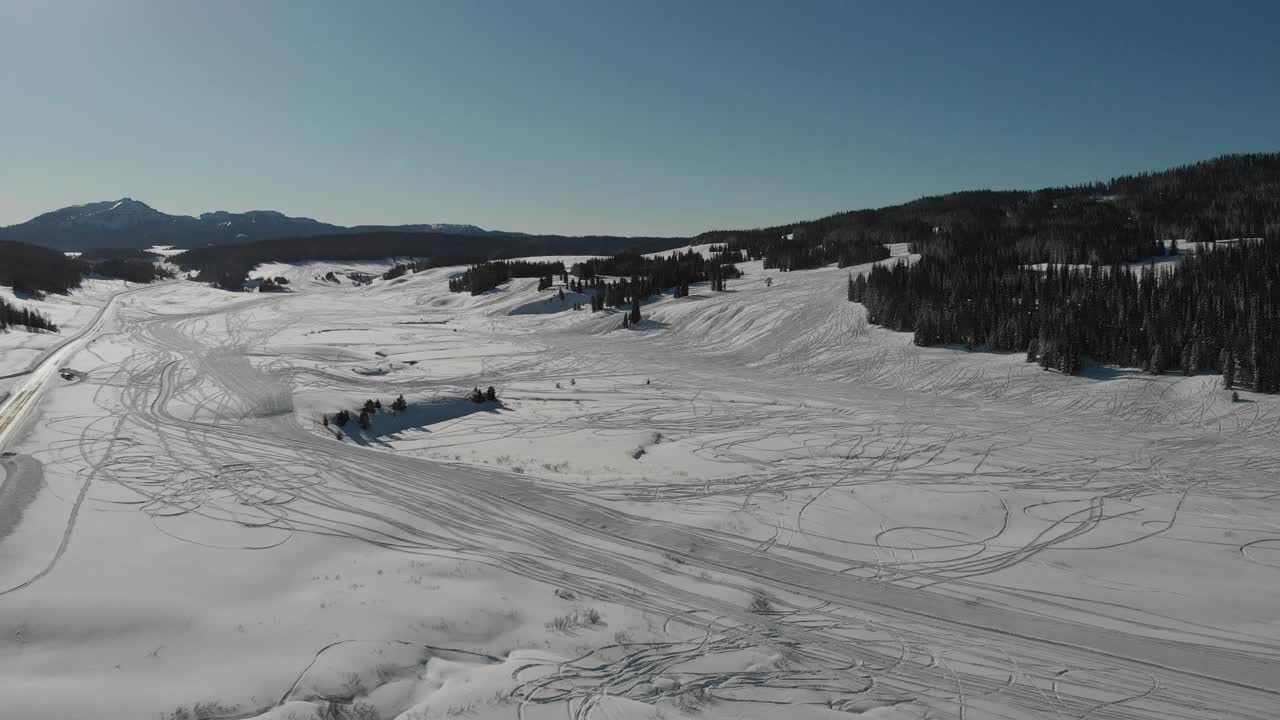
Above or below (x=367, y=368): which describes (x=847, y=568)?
below

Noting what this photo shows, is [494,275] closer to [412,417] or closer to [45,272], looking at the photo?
[412,417]

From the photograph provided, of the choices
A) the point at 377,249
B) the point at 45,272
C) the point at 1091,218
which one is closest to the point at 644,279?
the point at 1091,218

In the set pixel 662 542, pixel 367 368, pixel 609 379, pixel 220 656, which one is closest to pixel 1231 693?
pixel 662 542

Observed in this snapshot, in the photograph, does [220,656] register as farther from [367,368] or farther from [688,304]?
[688,304]

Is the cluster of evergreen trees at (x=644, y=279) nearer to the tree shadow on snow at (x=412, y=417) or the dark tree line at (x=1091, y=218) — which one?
the dark tree line at (x=1091, y=218)

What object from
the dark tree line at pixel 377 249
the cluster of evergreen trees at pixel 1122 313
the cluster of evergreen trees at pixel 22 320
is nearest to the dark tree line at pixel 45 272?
the dark tree line at pixel 377 249

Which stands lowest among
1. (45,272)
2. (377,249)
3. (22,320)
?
(22,320)
